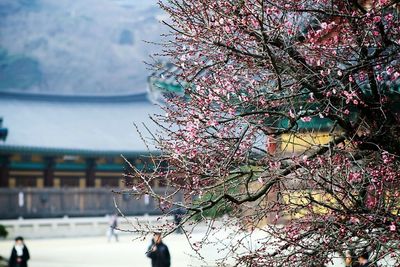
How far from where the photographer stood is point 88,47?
8188 centimetres

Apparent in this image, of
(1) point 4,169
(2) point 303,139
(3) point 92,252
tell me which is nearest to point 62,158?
(1) point 4,169

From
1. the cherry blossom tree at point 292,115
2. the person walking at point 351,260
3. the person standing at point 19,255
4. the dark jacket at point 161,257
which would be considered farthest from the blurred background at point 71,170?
the person walking at point 351,260

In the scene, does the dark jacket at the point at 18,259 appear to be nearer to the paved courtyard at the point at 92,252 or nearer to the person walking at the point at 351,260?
the paved courtyard at the point at 92,252

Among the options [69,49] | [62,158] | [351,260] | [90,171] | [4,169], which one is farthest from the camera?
[69,49]

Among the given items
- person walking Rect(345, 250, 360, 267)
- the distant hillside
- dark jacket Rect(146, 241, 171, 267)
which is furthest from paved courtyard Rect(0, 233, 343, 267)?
the distant hillside

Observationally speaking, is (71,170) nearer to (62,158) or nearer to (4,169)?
(62,158)

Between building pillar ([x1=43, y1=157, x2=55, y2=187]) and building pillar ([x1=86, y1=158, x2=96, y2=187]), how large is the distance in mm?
1748

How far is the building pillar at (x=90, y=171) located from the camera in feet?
129

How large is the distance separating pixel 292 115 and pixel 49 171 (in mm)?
32405

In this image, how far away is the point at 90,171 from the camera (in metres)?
39.5

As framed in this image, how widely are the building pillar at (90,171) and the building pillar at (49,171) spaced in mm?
1748

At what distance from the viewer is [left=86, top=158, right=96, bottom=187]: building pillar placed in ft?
129

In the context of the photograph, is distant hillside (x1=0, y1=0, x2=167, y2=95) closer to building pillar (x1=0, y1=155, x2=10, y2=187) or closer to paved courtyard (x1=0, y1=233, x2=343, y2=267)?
building pillar (x1=0, y1=155, x2=10, y2=187)

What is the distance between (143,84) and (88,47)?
6.66 meters
